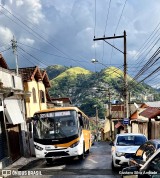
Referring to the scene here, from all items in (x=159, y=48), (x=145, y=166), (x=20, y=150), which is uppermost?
(x=159, y=48)

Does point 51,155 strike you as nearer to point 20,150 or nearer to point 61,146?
point 61,146

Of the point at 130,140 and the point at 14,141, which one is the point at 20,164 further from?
the point at 130,140

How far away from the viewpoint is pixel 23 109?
24156 millimetres

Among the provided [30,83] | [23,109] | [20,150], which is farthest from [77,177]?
[30,83]

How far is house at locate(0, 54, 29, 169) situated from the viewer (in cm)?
1820

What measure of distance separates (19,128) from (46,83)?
13560 mm

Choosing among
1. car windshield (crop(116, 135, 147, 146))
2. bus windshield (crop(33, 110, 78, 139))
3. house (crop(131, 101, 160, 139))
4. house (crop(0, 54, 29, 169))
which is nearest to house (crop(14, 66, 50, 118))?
house (crop(0, 54, 29, 169))

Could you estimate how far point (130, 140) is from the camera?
1514 centimetres

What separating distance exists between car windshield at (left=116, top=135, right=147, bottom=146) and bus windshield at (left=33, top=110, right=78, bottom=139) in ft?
9.05

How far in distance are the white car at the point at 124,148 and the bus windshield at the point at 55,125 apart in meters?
2.82

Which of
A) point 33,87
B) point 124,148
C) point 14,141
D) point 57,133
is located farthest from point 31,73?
point 124,148

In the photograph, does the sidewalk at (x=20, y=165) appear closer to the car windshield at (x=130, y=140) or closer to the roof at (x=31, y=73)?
the car windshield at (x=130, y=140)

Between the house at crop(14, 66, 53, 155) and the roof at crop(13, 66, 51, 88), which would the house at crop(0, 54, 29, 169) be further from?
the roof at crop(13, 66, 51, 88)

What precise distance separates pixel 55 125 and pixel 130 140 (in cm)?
415
